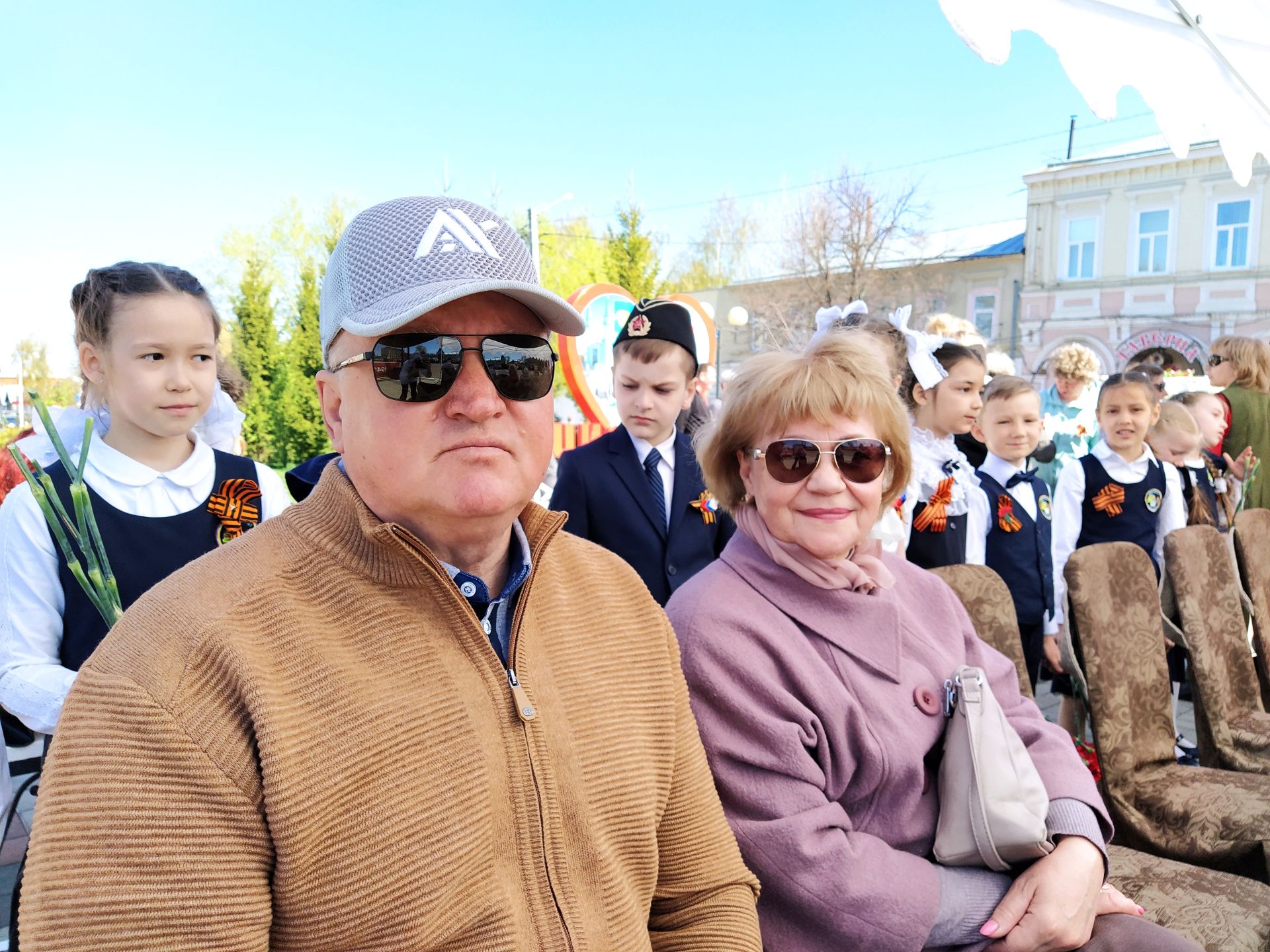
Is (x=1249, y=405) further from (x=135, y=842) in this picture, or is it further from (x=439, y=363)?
(x=135, y=842)

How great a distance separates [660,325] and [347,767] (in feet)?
9.16

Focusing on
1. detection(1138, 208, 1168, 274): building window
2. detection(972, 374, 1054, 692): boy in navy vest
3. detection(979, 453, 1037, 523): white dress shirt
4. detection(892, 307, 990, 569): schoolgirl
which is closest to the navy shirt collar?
detection(892, 307, 990, 569): schoolgirl

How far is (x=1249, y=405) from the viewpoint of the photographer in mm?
6387

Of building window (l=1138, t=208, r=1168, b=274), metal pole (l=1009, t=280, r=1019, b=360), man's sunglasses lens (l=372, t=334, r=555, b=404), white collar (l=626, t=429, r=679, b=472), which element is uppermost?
building window (l=1138, t=208, r=1168, b=274)

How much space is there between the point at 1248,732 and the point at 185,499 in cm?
386

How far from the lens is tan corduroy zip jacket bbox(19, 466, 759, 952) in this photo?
948 mm

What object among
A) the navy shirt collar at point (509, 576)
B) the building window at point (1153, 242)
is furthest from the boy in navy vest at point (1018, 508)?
the building window at point (1153, 242)

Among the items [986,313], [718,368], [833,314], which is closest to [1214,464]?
[833,314]

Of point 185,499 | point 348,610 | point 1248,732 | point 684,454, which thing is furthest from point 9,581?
point 1248,732

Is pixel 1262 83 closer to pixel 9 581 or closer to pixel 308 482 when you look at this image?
pixel 308 482

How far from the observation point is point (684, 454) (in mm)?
3656

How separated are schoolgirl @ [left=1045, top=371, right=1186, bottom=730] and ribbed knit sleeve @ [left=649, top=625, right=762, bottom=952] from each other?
385 centimetres

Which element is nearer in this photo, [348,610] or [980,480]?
[348,610]

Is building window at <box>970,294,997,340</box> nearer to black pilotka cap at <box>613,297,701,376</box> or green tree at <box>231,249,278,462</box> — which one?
green tree at <box>231,249,278,462</box>
